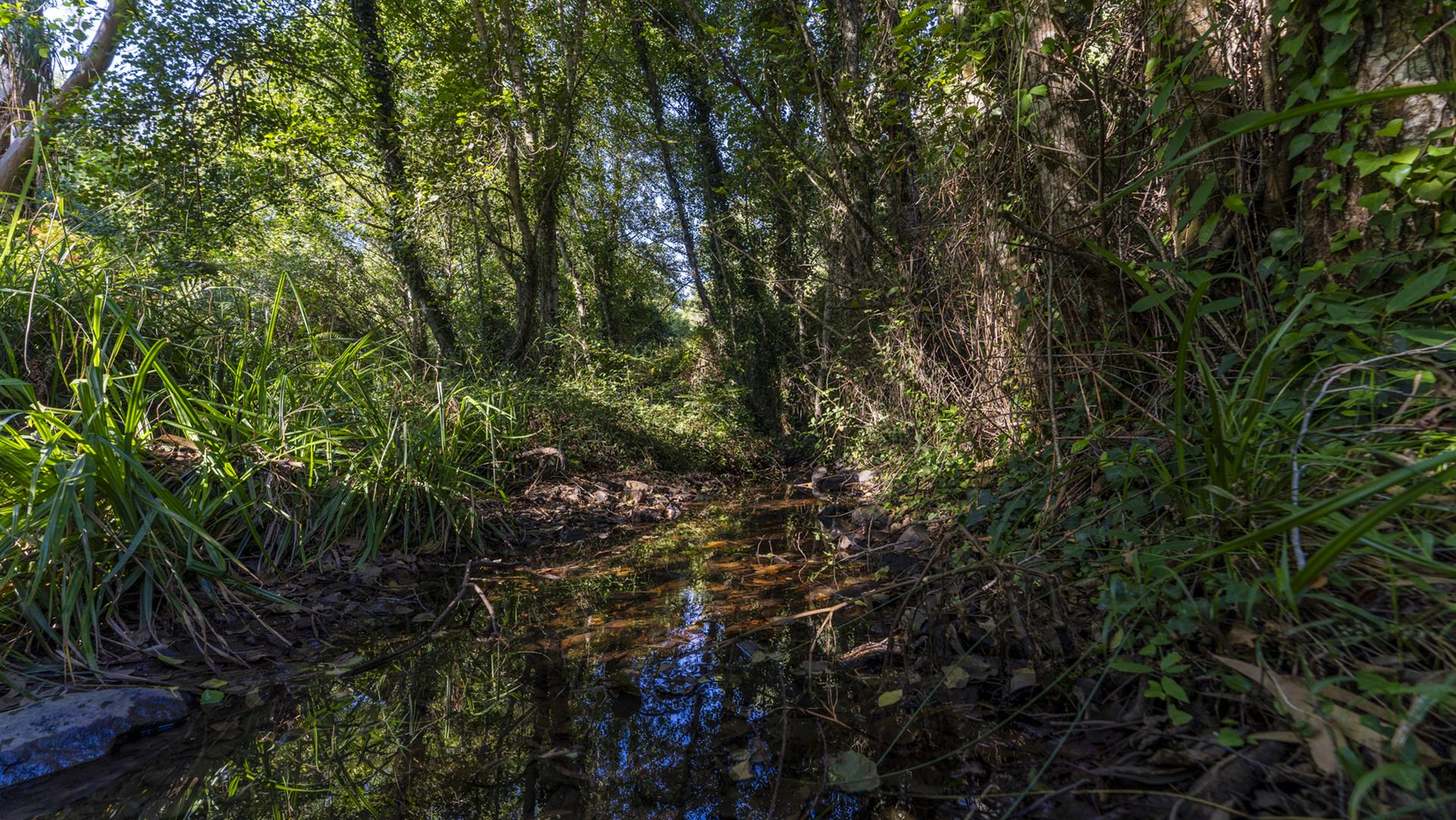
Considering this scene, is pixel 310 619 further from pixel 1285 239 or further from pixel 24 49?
pixel 24 49

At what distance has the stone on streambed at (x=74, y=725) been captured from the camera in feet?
5.01

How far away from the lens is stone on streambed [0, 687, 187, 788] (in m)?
1.53

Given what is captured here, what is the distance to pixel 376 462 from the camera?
3512 millimetres

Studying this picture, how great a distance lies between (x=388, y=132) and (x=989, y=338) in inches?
321

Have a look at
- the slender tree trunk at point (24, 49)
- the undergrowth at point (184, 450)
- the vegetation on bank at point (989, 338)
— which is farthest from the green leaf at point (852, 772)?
the slender tree trunk at point (24, 49)

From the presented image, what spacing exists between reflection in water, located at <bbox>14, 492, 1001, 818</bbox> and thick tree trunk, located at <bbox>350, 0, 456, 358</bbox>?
6254 mm

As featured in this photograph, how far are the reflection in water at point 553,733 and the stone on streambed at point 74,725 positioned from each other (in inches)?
4.2

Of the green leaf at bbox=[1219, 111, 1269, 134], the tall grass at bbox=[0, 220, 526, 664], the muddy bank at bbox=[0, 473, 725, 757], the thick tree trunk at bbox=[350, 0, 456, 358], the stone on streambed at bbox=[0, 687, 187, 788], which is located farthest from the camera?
the thick tree trunk at bbox=[350, 0, 456, 358]

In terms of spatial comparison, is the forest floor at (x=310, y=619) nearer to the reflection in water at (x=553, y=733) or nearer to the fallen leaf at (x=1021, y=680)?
the reflection in water at (x=553, y=733)

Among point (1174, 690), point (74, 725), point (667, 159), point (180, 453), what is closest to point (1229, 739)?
point (1174, 690)

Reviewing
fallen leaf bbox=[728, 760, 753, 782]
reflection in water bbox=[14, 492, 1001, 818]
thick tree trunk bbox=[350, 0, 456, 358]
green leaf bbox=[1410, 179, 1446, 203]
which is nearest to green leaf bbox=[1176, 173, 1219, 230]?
green leaf bbox=[1410, 179, 1446, 203]

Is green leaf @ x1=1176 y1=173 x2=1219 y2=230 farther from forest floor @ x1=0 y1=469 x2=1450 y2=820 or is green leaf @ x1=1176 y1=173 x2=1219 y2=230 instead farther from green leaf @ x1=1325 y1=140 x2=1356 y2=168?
forest floor @ x1=0 y1=469 x2=1450 y2=820

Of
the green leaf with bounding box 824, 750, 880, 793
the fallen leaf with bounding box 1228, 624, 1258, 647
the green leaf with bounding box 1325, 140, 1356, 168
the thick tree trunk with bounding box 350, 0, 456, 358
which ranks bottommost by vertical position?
the green leaf with bounding box 824, 750, 880, 793

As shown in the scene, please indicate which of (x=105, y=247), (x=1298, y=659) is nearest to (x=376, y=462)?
(x=105, y=247)
